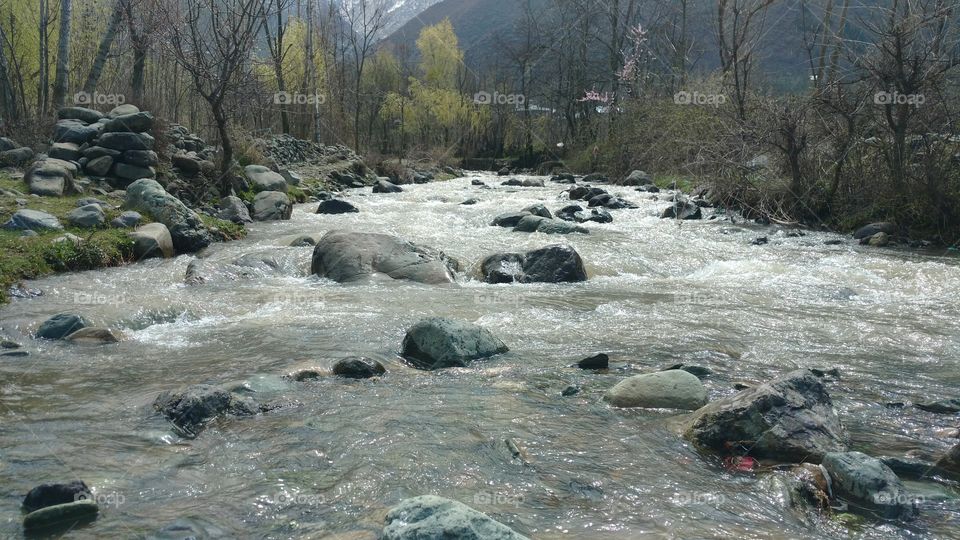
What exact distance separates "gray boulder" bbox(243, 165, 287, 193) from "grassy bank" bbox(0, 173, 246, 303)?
177 inches

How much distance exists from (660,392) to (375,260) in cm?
497

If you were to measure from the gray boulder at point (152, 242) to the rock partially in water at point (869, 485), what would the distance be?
27.9 feet

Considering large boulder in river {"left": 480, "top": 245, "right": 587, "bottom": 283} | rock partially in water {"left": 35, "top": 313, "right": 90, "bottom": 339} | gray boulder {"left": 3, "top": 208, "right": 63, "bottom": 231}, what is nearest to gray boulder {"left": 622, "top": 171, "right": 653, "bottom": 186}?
large boulder in river {"left": 480, "top": 245, "right": 587, "bottom": 283}

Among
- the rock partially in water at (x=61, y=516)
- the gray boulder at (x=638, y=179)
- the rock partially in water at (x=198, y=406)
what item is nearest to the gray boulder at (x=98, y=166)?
the rock partially in water at (x=198, y=406)

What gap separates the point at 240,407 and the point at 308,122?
867 inches

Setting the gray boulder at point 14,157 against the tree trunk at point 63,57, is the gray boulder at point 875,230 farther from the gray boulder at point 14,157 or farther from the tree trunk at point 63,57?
the tree trunk at point 63,57

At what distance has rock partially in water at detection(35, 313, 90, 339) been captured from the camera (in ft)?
19.5

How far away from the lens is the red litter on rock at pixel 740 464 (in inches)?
147

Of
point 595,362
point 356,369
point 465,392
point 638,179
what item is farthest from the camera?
point 638,179

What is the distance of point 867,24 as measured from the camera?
36.3ft

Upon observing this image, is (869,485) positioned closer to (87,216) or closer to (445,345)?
(445,345)

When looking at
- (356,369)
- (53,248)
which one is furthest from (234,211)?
(356,369)

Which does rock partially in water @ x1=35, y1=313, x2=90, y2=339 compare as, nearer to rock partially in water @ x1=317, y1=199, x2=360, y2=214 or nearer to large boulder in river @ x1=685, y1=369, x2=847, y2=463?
large boulder in river @ x1=685, y1=369, x2=847, y2=463

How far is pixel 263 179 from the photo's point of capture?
15062mm
